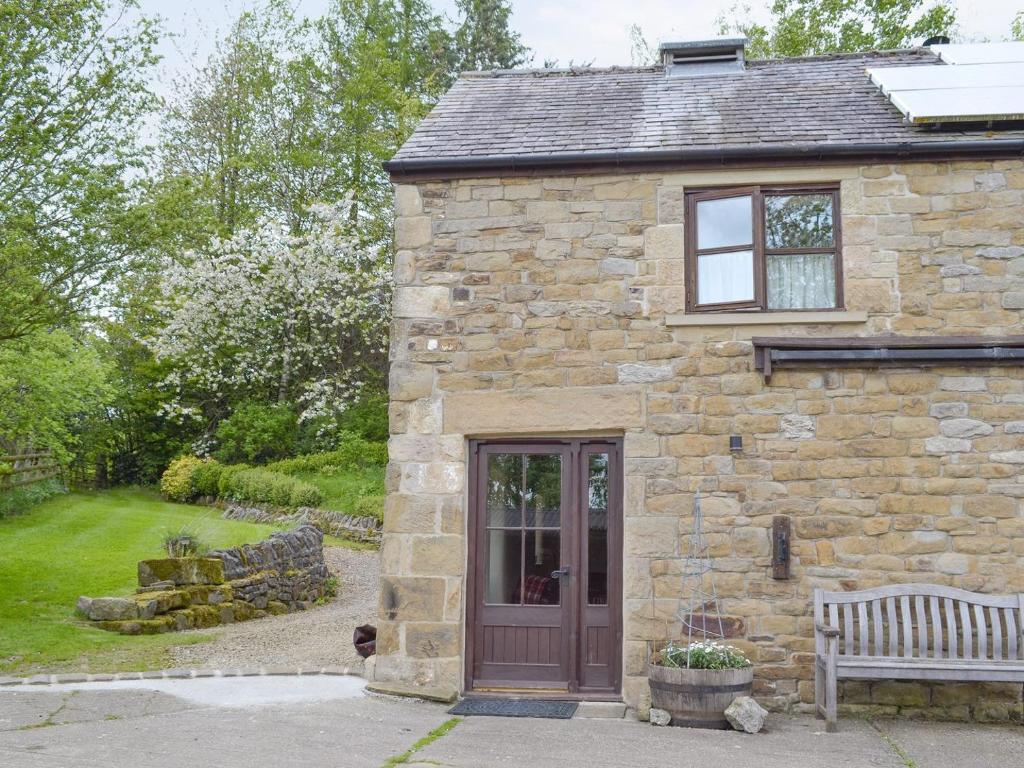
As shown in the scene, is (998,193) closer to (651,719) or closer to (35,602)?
(651,719)

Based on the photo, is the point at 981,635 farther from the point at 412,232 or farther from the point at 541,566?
the point at 412,232

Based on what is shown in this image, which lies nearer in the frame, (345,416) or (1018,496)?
(1018,496)

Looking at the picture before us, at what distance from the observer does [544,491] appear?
815 cm

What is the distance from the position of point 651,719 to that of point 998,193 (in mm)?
5054

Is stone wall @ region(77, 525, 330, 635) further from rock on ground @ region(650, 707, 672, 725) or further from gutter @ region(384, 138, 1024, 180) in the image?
rock on ground @ region(650, 707, 672, 725)

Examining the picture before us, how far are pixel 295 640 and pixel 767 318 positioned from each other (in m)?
6.57

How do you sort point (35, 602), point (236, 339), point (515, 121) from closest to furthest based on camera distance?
point (515, 121)
point (35, 602)
point (236, 339)

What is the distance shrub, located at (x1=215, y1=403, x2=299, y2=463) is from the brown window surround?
53.5 ft

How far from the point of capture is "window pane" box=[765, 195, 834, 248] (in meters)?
8.14

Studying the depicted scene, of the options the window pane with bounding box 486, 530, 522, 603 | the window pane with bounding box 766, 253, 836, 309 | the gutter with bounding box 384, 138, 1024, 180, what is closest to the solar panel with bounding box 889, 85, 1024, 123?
the gutter with bounding box 384, 138, 1024, 180

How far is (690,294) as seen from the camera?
8141 millimetres

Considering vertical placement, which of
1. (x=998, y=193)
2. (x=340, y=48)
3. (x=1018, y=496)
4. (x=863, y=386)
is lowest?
(x=1018, y=496)

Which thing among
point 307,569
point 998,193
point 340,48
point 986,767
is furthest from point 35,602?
point 340,48

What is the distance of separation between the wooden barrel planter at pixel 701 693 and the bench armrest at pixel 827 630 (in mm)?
611
